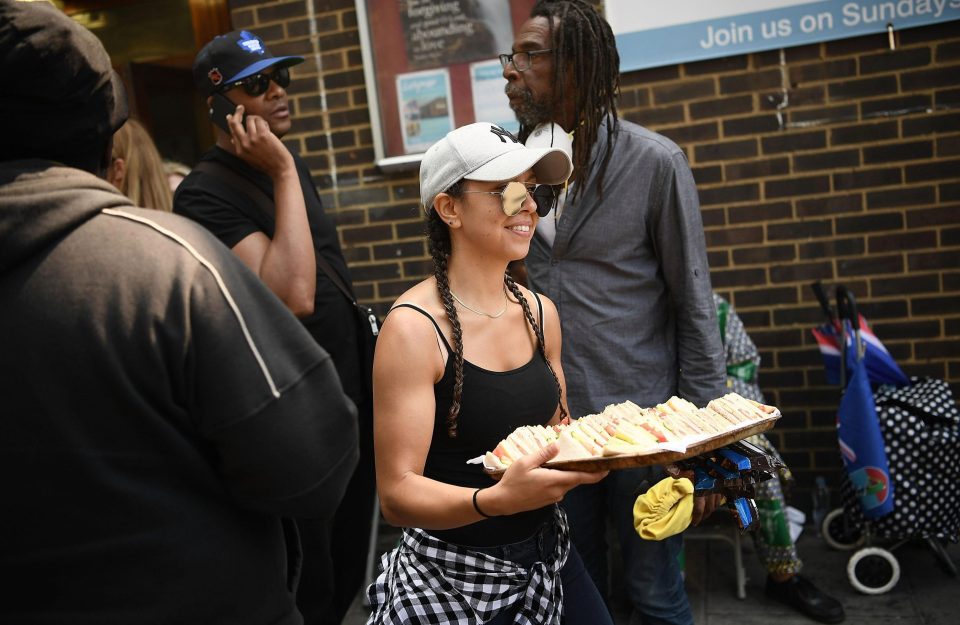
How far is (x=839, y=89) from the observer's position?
14.0 ft

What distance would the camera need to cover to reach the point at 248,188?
3.26m

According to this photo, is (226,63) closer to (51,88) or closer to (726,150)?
(51,88)

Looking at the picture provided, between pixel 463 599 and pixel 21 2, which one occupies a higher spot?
pixel 21 2

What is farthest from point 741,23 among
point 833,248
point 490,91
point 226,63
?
point 226,63

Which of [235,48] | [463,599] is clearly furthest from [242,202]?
[463,599]

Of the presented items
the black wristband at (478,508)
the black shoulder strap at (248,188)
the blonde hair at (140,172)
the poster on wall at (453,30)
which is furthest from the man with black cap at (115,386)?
the poster on wall at (453,30)

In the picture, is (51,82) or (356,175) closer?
(51,82)

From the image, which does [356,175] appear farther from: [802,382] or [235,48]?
[802,382]

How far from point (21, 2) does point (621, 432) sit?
1375mm

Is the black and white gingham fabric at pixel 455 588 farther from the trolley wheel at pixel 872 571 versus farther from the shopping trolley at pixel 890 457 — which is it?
the trolley wheel at pixel 872 571

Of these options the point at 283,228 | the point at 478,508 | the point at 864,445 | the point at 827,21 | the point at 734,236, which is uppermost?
the point at 827,21

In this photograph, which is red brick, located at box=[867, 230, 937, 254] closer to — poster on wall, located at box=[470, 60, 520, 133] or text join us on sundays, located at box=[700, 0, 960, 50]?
text join us on sundays, located at box=[700, 0, 960, 50]

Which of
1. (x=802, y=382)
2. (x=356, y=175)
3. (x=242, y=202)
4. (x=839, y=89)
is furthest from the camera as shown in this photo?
(x=356, y=175)

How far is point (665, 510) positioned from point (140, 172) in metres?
2.37
